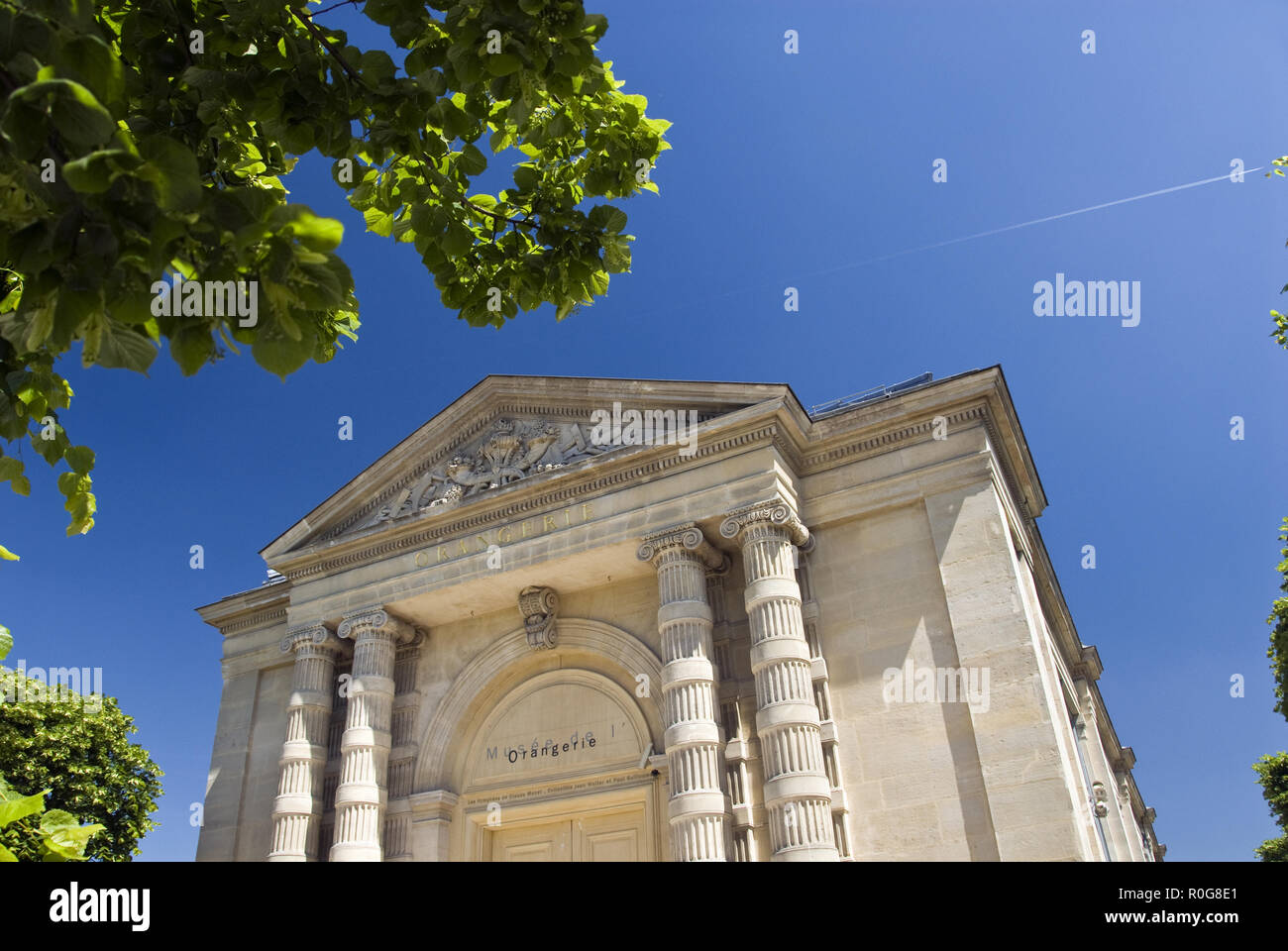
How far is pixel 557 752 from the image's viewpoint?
1825cm

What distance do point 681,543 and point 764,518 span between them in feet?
5.43

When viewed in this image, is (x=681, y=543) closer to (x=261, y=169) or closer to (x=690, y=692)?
(x=690, y=692)

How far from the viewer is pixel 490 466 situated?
19938 millimetres

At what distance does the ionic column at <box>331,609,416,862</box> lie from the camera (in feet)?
56.9

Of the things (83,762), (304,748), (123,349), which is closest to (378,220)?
(123,349)

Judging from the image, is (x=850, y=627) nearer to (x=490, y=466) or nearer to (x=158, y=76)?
(x=490, y=466)

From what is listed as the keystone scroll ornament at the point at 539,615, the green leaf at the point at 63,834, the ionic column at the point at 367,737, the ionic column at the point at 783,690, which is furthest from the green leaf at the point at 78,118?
the keystone scroll ornament at the point at 539,615

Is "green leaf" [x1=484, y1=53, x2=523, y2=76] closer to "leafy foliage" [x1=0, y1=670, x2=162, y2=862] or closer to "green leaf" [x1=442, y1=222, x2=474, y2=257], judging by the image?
"green leaf" [x1=442, y1=222, x2=474, y2=257]

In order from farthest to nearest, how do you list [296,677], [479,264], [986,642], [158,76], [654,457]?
[296,677] < [654,457] < [986,642] < [479,264] < [158,76]

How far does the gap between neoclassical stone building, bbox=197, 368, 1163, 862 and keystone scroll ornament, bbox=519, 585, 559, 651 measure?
86 millimetres

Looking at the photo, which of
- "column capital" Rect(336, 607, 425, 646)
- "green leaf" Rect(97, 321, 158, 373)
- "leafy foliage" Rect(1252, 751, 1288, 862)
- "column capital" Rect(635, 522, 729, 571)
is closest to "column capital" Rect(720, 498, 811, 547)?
"column capital" Rect(635, 522, 729, 571)

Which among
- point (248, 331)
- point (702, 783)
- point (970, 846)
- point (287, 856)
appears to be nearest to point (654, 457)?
point (702, 783)

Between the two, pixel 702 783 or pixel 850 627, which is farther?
pixel 850 627

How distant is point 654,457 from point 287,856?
1063 centimetres
